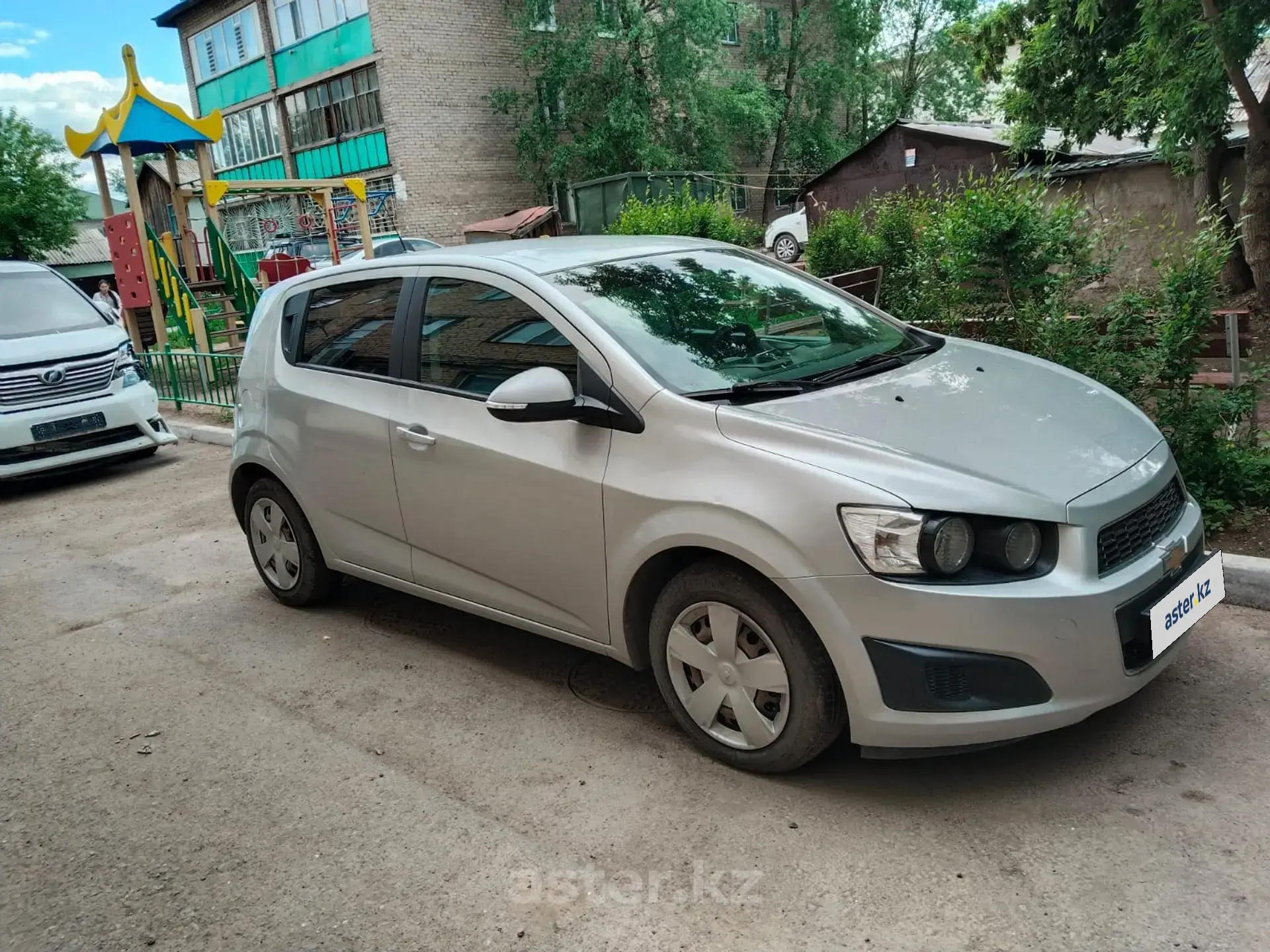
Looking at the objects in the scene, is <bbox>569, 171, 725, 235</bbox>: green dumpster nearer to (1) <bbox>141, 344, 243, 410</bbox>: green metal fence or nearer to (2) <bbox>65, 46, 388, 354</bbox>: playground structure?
(2) <bbox>65, 46, 388, 354</bbox>: playground structure

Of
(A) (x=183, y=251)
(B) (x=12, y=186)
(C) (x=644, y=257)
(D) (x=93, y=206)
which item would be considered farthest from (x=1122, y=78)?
(D) (x=93, y=206)

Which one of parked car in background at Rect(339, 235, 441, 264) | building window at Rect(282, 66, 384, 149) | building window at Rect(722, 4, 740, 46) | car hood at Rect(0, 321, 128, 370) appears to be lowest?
car hood at Rect(0, 321, 128, 370)

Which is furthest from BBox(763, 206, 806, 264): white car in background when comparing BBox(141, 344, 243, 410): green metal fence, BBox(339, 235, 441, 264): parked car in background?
BBox(141, 344, 243, 410): green metal fence

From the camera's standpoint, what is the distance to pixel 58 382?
876 cm

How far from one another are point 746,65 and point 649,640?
35.7 m

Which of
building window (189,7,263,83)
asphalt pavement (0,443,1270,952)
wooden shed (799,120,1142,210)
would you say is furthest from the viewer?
building window (189,7,263,83)

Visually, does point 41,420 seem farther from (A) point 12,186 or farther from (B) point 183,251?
(A) point 12,186

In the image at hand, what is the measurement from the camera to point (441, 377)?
13.1ft

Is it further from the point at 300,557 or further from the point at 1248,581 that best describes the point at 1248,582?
the point at 300,557

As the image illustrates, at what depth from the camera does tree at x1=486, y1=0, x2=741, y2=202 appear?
96.1 ft

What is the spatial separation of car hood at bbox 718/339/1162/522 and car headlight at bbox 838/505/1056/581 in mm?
47

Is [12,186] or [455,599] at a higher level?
[12,186]

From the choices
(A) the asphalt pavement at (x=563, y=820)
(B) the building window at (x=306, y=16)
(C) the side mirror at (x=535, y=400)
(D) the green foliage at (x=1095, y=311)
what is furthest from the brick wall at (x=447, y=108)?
(C) the side mirror at (x=535, y=400)

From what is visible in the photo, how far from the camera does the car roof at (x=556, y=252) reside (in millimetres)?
3938
